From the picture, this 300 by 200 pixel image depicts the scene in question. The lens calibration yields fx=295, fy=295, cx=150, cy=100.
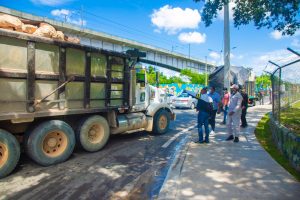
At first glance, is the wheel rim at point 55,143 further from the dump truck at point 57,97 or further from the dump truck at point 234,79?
the dump truck at point 234,79

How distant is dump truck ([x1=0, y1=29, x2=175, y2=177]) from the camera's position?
5949 millimetres

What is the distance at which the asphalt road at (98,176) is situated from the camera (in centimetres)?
502

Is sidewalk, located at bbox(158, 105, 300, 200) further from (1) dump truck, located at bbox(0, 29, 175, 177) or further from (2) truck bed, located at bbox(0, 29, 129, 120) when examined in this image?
(2) truck bed, located at bbox(0, 29, 129, 120)

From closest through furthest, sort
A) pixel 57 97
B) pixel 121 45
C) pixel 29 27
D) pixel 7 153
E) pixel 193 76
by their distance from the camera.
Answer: pixel 7 153
pixel 29 27
pixel 57 97
pixel 121 45
pixel 193 76

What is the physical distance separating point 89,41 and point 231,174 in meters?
29.1

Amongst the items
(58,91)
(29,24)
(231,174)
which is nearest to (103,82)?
(58,91)

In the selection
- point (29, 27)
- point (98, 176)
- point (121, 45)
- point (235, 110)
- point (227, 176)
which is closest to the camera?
point (227, 176)

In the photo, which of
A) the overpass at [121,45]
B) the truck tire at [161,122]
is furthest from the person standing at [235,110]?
the overpass at [121,45]

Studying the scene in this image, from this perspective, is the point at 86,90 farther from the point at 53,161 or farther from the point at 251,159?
the point at 251,159

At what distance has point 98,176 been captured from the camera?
5957mm

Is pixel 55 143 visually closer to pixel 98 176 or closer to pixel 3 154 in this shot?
pixel 3 154

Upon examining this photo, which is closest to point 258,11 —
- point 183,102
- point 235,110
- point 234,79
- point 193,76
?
point 235,110

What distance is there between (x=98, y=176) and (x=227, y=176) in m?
2.54

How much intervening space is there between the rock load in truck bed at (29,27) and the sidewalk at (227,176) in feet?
13.3
